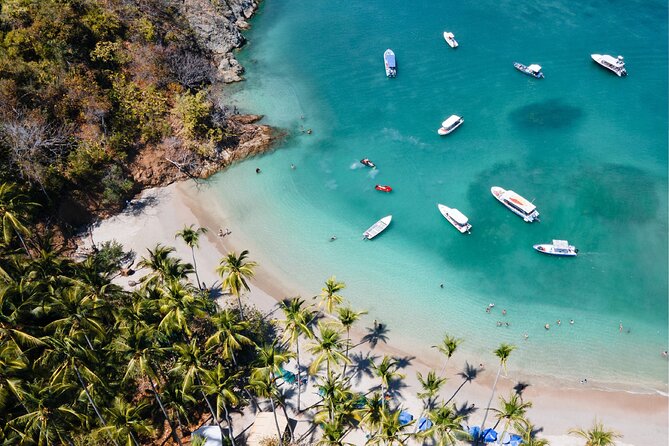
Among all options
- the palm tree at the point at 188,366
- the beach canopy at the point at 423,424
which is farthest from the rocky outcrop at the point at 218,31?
the beach canopy at the point at 423,424

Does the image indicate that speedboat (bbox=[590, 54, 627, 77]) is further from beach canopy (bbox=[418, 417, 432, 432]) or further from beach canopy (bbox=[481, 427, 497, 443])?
beach canopy (bbox=[418, 417, 432, 432])

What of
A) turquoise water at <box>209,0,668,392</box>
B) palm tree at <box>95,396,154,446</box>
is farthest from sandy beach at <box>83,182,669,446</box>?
palm tree at <box>95,396,154,446</box>

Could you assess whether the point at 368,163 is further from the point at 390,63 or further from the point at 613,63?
the point at 613,63

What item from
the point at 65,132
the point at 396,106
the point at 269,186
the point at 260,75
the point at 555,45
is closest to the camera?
the point at 65,132

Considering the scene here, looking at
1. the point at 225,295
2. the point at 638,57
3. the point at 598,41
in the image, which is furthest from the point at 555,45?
the point at 225,295

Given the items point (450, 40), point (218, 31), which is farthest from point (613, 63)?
point (218, 31)

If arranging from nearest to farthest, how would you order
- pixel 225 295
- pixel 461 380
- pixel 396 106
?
pixel 461 380 < pixel 225 295 < pixel 396 106

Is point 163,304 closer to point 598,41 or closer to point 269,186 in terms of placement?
point 269,186
